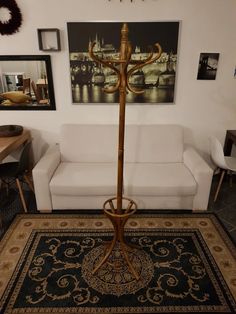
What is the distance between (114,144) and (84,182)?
66 centimetres

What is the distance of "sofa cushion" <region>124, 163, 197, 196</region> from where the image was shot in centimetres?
250

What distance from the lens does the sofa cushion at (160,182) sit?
250cm

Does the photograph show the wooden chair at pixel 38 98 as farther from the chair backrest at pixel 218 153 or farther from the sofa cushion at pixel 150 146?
the chair backrest at pixel 218 153

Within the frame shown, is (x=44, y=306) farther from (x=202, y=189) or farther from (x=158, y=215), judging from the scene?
(x=202, y=189)

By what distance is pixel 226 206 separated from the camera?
2809mm

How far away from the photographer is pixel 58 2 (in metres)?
2.65

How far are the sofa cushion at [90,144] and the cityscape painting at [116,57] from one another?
1.22 ft

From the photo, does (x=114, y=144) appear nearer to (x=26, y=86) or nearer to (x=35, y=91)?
(x=35, y=91)

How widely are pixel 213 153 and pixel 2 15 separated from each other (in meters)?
2.74

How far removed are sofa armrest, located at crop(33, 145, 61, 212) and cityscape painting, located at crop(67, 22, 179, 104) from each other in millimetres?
840

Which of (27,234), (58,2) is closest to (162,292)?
(27,234)

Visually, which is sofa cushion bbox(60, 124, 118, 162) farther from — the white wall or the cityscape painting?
the cityscape painting

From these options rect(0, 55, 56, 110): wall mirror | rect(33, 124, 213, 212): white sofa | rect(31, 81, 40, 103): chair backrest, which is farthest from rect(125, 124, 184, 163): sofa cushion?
rect(31, 81, 40, 103): chair backrest

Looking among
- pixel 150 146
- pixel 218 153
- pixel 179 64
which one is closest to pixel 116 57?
pixel 179 64
